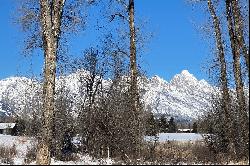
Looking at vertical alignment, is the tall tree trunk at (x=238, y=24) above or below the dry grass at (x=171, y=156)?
above

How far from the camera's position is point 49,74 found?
1545 cm

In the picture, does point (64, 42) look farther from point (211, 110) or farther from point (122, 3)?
point (211, 110)

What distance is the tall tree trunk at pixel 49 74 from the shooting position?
14812 mm

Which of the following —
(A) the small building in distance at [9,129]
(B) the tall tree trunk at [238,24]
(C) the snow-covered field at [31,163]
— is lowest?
(C) the snow-covered field at [31,163]

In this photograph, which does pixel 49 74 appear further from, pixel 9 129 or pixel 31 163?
pixel 9 129

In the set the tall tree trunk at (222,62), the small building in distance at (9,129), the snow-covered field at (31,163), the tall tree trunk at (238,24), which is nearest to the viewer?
the tall tree trunk at (238,24)

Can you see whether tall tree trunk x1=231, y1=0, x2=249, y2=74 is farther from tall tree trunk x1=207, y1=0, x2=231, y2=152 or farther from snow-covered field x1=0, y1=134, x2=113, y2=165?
tall tree trunk x1=207, y1=0, x2=231, y2=152

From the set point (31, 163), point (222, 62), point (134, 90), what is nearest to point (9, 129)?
point (222, 62)

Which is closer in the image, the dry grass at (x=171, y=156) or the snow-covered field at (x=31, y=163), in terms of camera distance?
the dry grass at (x=171, y=156)

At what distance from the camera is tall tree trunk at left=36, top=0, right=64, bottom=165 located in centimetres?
1481

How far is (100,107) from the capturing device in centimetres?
2484

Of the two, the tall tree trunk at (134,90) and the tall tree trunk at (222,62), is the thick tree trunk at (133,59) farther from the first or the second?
the tall tree trunk at (222,62)

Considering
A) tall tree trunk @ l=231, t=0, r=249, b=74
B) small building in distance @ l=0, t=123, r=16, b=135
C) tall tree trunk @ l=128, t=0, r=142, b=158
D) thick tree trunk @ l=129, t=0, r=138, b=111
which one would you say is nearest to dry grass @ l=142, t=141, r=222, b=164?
tall tree trunk @ l=128, t=0, r=142, b=158

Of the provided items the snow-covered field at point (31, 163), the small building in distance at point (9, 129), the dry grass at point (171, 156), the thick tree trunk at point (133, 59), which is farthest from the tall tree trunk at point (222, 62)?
the small building in distance at point (9, 129)
